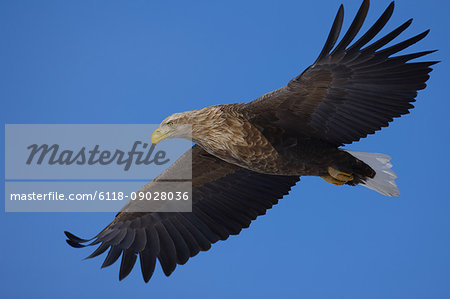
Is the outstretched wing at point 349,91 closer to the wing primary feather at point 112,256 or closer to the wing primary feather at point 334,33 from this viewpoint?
the wing primary feather at point 334,33

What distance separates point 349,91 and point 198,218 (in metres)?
1.72

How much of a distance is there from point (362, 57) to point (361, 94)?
298 millimetres

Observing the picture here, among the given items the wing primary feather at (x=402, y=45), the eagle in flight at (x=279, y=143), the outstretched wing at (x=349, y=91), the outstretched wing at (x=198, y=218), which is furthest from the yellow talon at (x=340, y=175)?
the wing primary feather at (x=402, y=45)

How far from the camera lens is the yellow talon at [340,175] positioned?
4102mm

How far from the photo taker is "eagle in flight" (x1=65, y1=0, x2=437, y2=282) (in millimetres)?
3617

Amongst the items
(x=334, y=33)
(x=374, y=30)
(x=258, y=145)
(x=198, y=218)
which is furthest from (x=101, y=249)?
(x=374, y=30)

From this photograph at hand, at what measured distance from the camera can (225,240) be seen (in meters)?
4.69

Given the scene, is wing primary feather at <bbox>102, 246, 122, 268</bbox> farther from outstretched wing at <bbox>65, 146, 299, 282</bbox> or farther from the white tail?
the white tail

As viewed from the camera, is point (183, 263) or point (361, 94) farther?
point (183, 263)

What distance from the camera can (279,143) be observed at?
4027 millimetres

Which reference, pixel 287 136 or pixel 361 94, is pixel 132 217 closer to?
pixel 287 136

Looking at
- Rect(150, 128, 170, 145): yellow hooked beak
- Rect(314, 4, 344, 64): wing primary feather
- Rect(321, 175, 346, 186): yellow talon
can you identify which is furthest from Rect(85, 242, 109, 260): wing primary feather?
Rect(314, 4, 344, 64): wing primary feather

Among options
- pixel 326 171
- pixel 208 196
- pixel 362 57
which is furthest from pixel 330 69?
pixel 208 196

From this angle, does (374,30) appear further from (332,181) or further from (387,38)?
(332,181)
